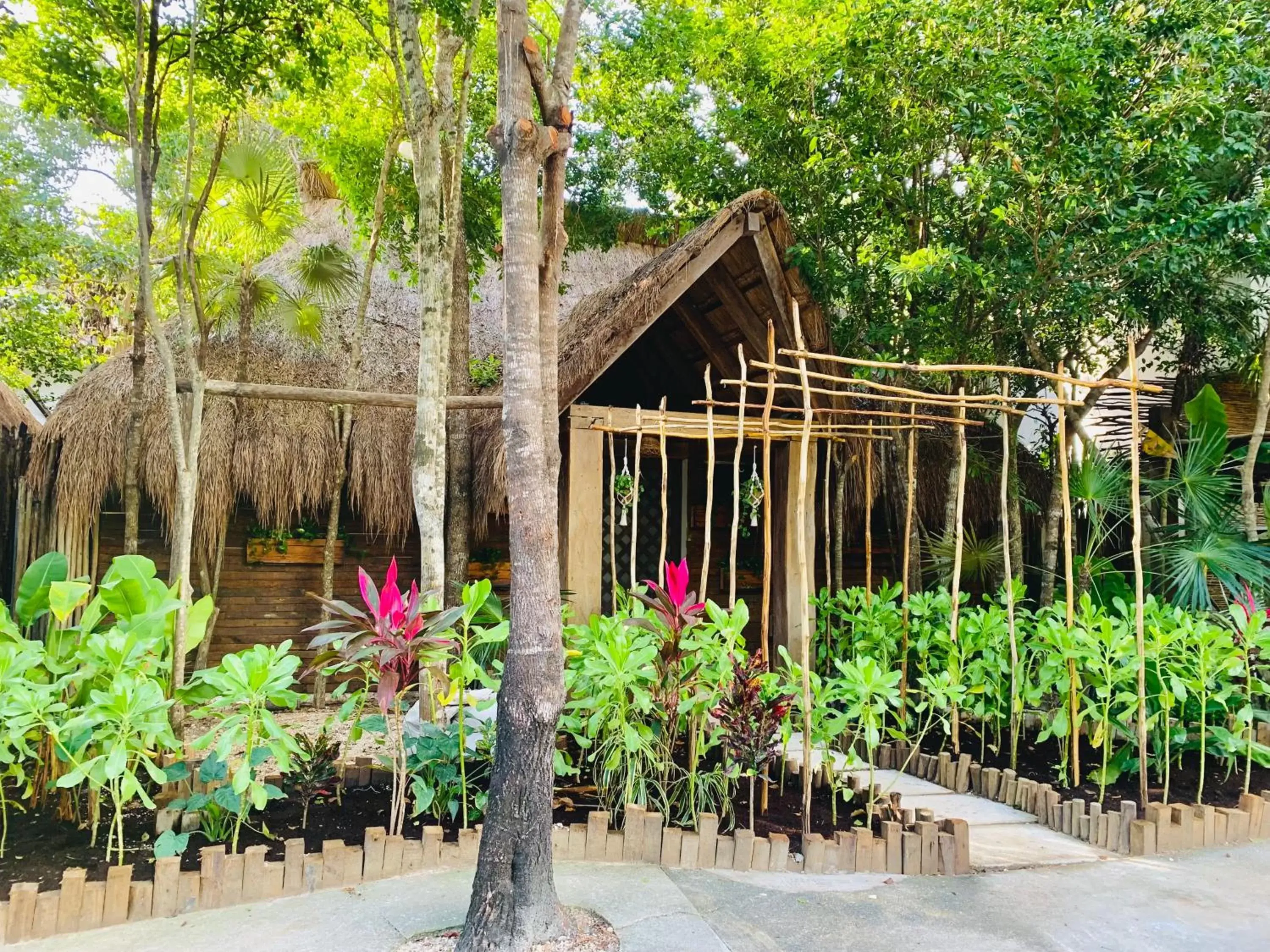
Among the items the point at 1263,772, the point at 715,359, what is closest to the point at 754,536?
the point at 715,359

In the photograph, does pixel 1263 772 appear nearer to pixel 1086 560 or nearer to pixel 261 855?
pixel 1086 560

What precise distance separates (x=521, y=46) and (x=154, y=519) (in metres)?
5.15

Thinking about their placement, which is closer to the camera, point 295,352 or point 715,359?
point 715,359

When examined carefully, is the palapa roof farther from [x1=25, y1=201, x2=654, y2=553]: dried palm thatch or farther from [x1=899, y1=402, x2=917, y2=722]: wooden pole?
[x1=899, y1=402, x2=917, y2=722]: wooden pole

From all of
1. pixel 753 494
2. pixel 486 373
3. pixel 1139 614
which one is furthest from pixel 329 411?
pixel 1139 614

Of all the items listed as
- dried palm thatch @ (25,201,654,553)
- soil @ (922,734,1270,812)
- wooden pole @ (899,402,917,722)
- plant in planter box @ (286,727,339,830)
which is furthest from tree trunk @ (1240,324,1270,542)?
Result: plant in planter box @ (286,727,339,830)

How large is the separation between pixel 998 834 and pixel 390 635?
253 centimetres

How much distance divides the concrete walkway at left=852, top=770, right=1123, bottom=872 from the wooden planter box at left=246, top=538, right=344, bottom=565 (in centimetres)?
442

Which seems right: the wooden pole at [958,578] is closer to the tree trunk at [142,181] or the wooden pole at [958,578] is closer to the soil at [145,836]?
the soil at [145,836]

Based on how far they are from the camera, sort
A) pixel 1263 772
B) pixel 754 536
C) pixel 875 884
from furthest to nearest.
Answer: pixel 754 536, pixel 1263 772, pixel 875 884

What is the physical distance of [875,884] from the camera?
2.77 metres

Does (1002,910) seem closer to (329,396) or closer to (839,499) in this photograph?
(839,499)

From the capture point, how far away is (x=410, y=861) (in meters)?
2.72

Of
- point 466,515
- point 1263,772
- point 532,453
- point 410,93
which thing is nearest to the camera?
point 532,453
